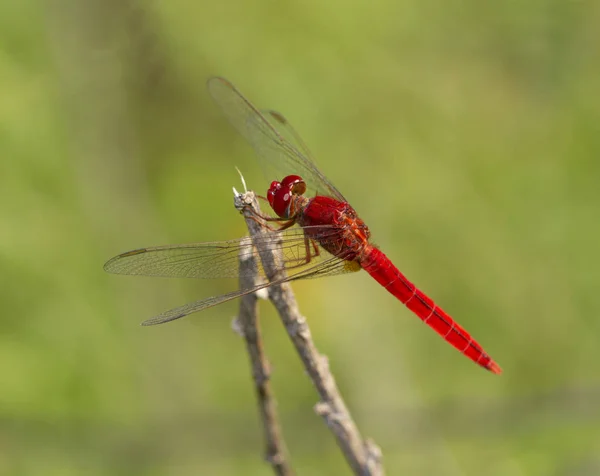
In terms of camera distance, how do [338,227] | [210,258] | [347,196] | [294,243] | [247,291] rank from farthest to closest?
[347,196] → [338,227] → [294,243] → [210,258] → [247,291]

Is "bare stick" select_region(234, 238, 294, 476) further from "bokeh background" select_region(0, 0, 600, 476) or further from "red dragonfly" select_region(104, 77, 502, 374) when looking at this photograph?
"bokeh background" select_region(0, 0, 600, 476)

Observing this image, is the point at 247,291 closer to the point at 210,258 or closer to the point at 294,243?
the point at 210,258

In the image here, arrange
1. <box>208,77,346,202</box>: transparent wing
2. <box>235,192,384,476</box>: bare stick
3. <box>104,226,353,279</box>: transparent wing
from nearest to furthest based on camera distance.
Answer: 1. <box>235,192,384,476</box>: bare stick
2. <box>104,226,353,279</box>: transparent wing
3. <box>208,77,346,202</box>: transparent wing

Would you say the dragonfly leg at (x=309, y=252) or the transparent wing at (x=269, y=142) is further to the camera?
the transparent wing at (x=269, y=142)

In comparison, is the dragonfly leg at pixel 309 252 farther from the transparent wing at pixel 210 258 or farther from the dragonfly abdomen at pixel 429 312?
the dragonfly abdomen at pixel 429 312

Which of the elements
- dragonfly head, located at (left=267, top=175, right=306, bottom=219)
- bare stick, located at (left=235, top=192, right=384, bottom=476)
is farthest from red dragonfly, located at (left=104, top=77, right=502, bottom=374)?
bare stick, located at (left=235, top=192, right=384, bottom=476)

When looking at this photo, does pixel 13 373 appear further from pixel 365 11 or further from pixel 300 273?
pixel 365 11

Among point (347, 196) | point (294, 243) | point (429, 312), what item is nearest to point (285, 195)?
point (294, 243)

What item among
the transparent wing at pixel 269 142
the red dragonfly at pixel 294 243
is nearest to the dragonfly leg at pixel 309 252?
the red dragonfly at pixel 294 243
